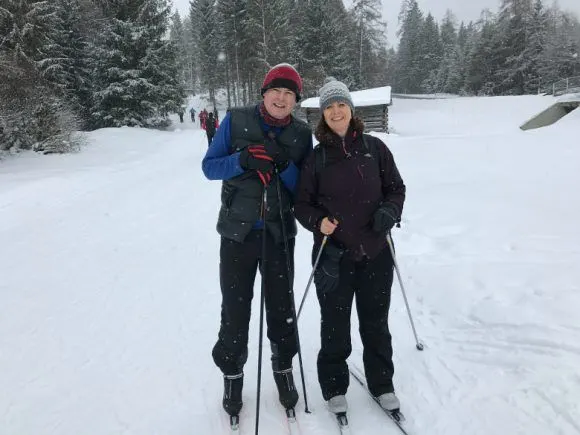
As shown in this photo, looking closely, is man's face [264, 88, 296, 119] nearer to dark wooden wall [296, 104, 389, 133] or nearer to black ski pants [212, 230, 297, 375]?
black ski pants [212, 230, 297, 375]

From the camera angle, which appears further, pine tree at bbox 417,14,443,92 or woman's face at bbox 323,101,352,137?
pine tree at bbox 417,14,443,92

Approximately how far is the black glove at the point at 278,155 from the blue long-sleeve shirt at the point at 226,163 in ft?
0.13

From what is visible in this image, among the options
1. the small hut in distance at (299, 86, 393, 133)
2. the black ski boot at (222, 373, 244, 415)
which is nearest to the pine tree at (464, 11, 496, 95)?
the small hut in distance at (299, 86, 393, 133)

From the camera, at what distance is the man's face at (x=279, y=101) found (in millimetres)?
2758

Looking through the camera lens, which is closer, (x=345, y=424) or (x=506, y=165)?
(x=345, y=424)

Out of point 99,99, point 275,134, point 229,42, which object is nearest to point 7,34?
point 99,99

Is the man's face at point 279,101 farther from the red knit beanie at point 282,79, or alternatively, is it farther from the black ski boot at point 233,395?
the black ski boot at point 233,395

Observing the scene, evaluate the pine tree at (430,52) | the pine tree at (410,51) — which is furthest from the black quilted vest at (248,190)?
the pine tree at (410,51)

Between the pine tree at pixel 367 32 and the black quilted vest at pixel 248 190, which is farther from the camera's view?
the pine tree at pixel 367 32

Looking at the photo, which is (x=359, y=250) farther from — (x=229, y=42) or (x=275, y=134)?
(x=229, y=42)

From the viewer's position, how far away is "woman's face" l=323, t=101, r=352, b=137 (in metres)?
2.77

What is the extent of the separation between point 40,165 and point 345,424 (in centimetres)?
1595

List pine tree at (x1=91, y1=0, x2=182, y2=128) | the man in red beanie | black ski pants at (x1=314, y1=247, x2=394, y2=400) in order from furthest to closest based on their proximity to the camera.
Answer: pine tree at (x1=91, y1=0, x2=182, y2=128)
black ski pants at (x1=314, y1=247, x2=394, y2=400)
the man in red beanie

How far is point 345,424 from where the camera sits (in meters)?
2.92
